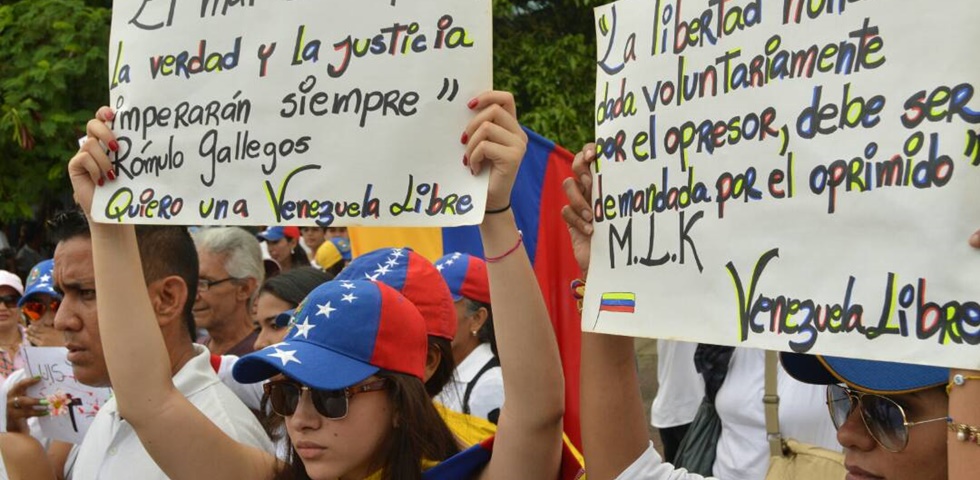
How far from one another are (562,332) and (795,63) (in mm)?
1926

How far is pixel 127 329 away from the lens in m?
2.92

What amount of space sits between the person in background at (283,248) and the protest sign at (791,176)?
7.23m

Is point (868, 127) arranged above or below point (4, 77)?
below

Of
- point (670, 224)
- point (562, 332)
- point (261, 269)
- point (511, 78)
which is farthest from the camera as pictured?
point (511, 78)

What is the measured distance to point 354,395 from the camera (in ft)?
8.66

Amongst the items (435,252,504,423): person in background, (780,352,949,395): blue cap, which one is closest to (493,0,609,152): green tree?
(435,252,504,423): person in background

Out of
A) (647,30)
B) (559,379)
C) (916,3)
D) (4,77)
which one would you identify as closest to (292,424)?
(559,379)

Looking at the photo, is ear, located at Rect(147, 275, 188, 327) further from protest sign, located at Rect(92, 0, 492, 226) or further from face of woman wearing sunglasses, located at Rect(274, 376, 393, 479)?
face of woman wearing sunglasses, located at Rect(274, 376, 393, 479)

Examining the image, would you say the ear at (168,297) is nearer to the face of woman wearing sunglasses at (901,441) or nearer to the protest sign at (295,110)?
the protest sign at (295,110)

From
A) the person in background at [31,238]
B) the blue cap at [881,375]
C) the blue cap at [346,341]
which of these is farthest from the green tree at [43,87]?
the blue cap at [881,375]

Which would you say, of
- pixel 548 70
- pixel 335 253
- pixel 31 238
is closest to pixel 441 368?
pixel 335 253

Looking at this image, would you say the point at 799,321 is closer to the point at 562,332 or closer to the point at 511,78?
the point at 562,332

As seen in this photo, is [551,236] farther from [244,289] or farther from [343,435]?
[244,289]

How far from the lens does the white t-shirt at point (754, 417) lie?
160 inches
